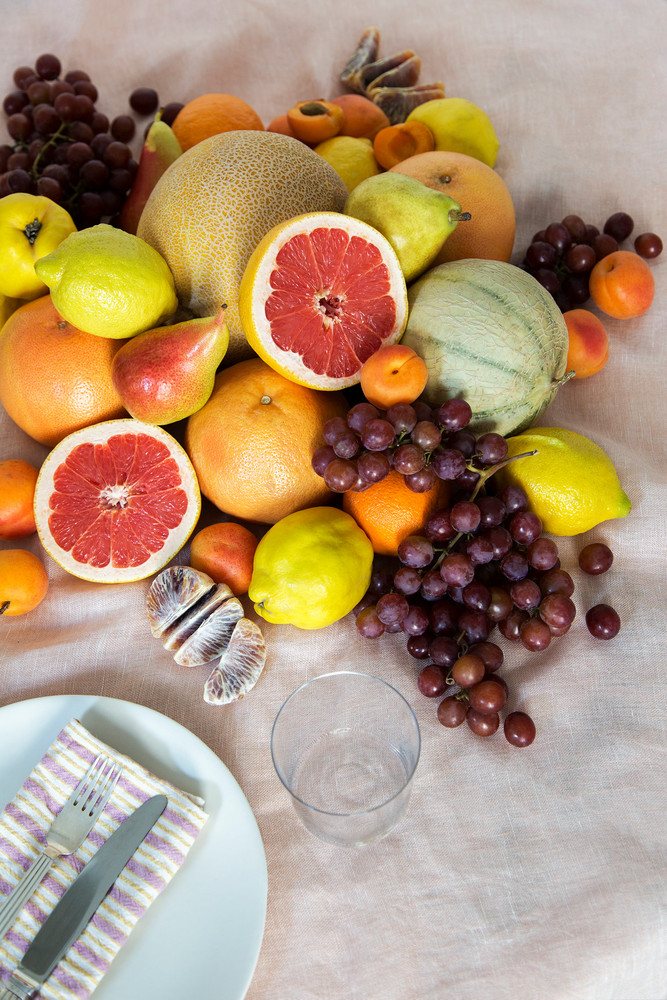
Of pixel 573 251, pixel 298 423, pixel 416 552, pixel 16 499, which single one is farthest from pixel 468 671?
pixel 573 251

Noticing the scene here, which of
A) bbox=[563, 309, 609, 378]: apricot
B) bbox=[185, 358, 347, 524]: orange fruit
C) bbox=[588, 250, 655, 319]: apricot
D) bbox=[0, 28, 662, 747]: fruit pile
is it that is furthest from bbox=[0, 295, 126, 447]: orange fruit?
bbox=[588, 250, 655, 319]: apricot

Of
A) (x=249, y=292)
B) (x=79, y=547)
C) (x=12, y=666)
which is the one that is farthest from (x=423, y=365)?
(x=12, y=666)

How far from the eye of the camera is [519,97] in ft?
4.49

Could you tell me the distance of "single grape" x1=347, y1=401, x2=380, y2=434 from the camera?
82 cm

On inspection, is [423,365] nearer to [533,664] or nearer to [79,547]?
[533,664]

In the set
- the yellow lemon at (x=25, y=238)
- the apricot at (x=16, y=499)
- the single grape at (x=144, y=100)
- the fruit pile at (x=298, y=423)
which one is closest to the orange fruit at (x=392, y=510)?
the fruit pile at (x=298, y=423)

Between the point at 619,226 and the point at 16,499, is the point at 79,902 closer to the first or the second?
the point at 16,499

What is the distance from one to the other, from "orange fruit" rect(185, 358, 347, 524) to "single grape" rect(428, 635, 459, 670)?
0.83 feet

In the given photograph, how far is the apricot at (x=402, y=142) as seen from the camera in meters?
1.17

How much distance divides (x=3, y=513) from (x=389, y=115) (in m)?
1.04

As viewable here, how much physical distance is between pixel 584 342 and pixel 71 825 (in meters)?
0.87

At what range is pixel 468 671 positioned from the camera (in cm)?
75

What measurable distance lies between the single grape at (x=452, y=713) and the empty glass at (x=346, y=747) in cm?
8

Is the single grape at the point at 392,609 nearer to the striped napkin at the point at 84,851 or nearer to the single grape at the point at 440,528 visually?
the single grape at the point at 440,528
